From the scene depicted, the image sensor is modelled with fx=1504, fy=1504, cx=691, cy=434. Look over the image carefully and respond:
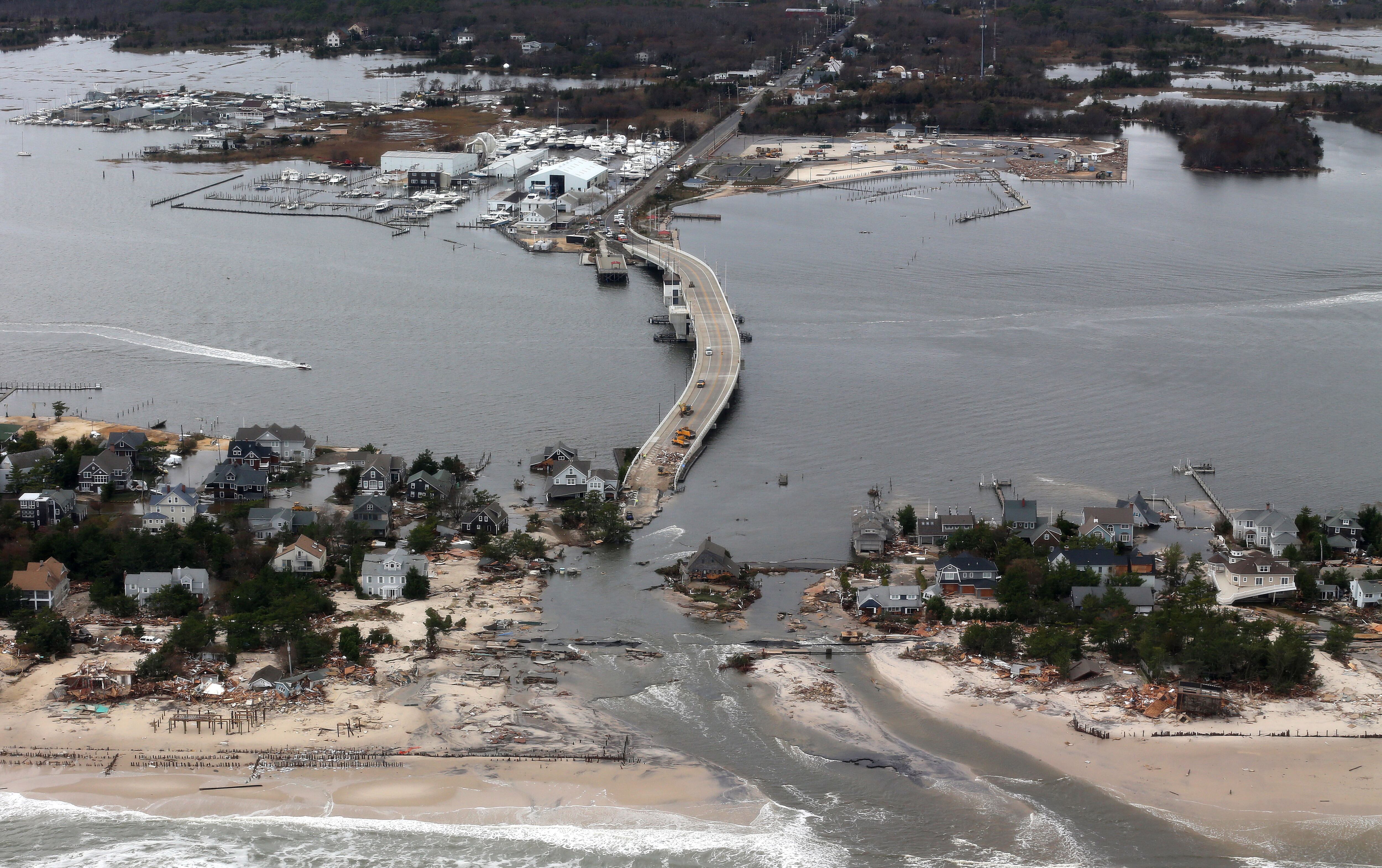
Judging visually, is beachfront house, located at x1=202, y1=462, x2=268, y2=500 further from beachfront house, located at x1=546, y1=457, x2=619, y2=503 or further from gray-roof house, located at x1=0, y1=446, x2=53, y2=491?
beachfront house, located at x1=546, y1=457, x2=619, y2=503

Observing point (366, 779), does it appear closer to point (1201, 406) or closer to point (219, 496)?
point (219, 496)

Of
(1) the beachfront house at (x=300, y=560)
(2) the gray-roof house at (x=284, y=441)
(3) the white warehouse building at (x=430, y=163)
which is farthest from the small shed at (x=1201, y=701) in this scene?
(3) the white warehouse building at (x=430, y=163)

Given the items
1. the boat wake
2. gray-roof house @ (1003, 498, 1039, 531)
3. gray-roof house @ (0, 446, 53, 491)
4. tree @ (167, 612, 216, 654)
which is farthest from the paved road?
gray-roof house @ (0, 446, 53, 491)

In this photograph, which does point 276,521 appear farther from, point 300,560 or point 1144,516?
point 1144,516

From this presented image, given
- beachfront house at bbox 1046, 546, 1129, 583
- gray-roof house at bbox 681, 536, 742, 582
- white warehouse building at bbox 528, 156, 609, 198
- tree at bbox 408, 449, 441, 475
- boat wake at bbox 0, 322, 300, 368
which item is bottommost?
gray-roof house at bbox 681, 536, 742, 582

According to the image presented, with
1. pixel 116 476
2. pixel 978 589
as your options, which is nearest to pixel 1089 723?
pixel 978 589
